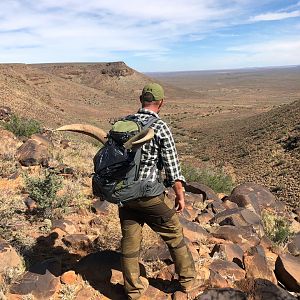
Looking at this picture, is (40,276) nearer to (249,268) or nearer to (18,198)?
(249,268)

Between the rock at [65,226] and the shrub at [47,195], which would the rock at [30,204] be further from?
the rock at [65,226]

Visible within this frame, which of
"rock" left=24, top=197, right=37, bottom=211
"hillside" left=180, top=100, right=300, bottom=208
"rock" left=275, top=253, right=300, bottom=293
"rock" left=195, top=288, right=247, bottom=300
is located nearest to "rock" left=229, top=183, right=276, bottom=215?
"hillside" left=180, top=100, right=300, bottom=208

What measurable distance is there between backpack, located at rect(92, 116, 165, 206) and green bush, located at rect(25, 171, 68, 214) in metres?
2.70

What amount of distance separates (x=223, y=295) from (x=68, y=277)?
1.59 metres

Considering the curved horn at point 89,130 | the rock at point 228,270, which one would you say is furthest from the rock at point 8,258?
the rock at point 228,270

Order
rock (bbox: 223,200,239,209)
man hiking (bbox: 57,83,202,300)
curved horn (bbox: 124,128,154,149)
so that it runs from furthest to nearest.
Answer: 1. rock (bbox: 223,200,239,209)
2. man hiking (bbox: 57,83,202,300)
3. curved horn (bbox: 124,128,154,149)

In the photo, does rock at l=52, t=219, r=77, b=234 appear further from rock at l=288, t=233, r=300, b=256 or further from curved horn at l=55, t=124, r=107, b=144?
rock at l=288, t=233, r=300, b=256

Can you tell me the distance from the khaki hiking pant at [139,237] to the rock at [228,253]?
39.3 inches

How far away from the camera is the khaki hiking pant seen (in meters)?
3.57

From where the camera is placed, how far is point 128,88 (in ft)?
240

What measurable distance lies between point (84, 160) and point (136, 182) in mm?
6902

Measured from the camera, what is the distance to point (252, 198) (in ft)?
29.3

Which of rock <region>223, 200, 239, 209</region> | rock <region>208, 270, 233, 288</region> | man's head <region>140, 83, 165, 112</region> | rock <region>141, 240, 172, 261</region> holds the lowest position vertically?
rock <region>223, 200, 239, 209</region>

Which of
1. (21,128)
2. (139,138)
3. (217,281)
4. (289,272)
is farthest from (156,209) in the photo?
(21,128)
